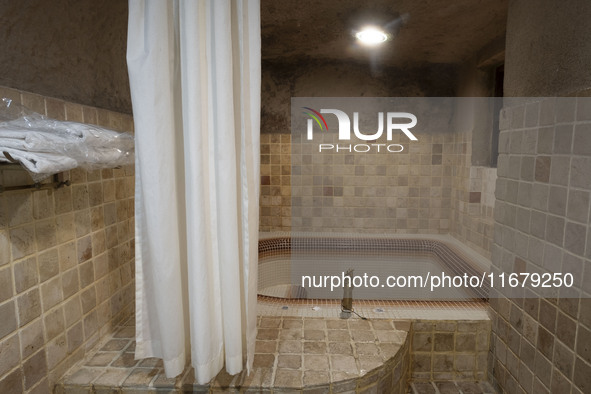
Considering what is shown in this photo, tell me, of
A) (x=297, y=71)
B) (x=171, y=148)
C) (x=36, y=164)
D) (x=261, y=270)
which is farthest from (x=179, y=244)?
(x=297, y=71)

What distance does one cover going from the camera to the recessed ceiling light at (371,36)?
7.85ft

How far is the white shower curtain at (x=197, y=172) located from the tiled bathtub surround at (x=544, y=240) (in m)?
1.08

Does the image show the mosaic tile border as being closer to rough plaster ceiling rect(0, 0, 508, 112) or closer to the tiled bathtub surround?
the tiled bathtub surround

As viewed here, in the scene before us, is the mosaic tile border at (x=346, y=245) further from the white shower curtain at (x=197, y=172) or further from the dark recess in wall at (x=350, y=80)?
the white shower curtain at (x=197, y=172)

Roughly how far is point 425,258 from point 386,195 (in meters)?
0.72

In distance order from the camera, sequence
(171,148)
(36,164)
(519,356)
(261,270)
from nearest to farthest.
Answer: (36,164)
(171,148)
(519,356)
(261,270)

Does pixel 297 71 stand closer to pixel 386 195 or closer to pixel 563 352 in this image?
pixel 386 195

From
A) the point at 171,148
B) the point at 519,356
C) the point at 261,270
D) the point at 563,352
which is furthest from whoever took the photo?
the point at 261,270

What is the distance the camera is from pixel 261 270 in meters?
3.04

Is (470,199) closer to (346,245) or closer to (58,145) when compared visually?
(346,245)

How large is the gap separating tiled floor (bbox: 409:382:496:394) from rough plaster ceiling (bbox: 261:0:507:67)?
215cm

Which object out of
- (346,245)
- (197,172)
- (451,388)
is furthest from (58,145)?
(346,245)

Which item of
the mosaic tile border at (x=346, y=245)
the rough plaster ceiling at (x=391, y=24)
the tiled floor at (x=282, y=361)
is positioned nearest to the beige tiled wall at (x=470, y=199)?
the mosaic tile border at (x=346, y=245)

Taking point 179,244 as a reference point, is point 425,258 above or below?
below
